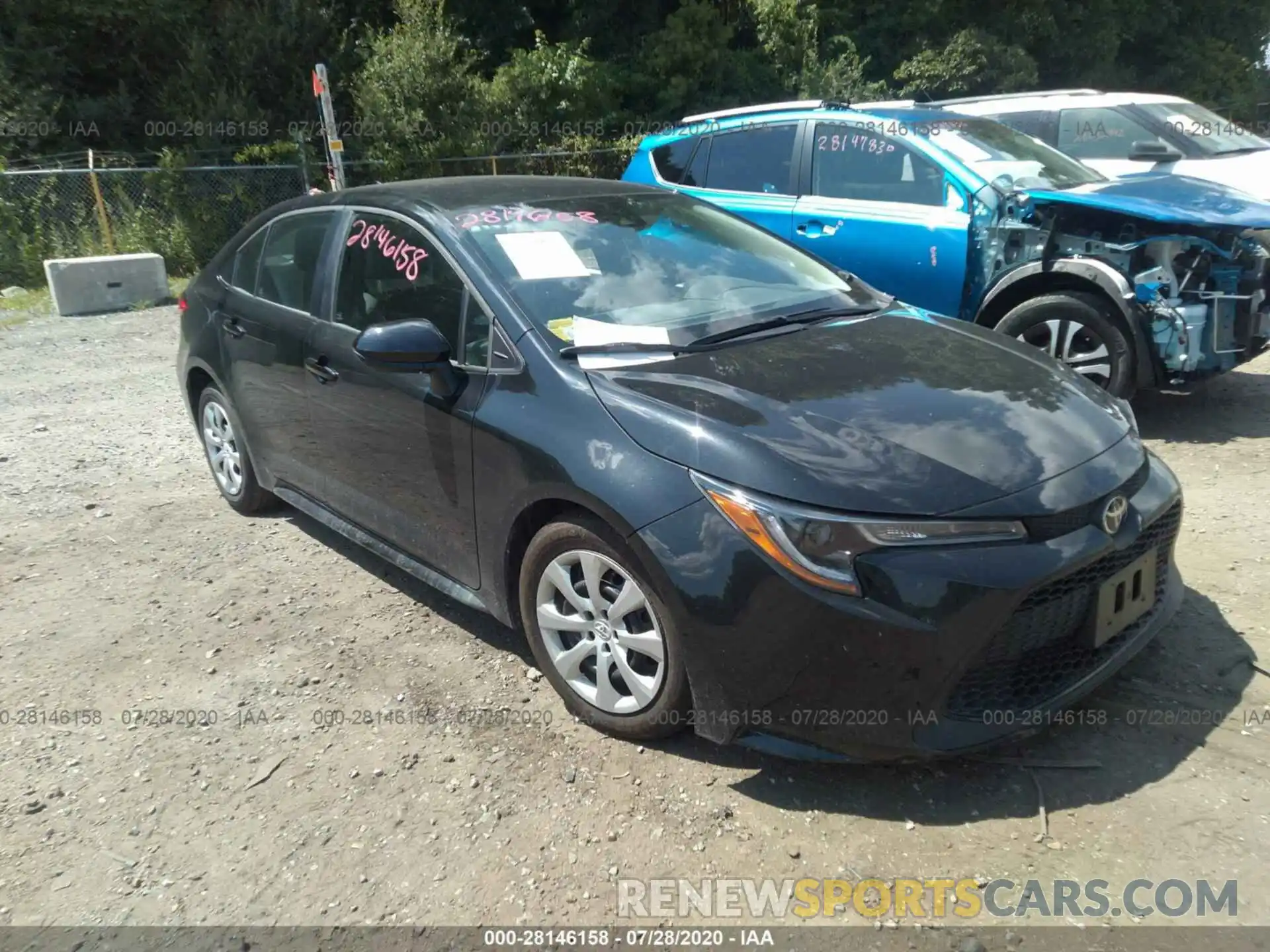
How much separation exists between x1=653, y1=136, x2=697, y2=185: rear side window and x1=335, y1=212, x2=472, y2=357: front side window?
12.6 feet

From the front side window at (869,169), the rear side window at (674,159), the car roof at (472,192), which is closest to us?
the car roof at (472,192)

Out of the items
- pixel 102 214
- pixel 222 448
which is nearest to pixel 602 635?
pixel 222 448

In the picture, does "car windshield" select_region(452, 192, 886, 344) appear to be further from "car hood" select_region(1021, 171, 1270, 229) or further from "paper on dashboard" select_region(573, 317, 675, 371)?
"car hood" select_region(1021, 171, 1270, 229)

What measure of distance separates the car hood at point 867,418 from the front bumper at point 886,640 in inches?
6.8

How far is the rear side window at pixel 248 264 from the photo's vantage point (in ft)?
15.0

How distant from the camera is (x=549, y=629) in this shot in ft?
Result: 10.1

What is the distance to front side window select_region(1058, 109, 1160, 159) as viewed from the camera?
29.7 ft

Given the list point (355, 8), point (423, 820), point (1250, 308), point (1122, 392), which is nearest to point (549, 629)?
point (423, 820)

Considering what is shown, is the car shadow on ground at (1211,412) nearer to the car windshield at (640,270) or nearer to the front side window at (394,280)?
the car windshield at (640,270)

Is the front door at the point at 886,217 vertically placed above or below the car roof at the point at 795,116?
below

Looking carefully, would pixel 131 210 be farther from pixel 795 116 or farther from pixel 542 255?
pixel 542 255

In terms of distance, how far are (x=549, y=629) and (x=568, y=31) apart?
20946 millimetres

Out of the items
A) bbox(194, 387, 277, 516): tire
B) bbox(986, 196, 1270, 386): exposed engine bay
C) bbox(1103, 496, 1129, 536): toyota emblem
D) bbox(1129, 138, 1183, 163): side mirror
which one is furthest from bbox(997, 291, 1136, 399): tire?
bbox(194, 387, 277, 516): tire

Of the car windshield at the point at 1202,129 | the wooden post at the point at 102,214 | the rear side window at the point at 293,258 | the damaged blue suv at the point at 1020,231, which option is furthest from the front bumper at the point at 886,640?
the wooden post at the point at 102,214
